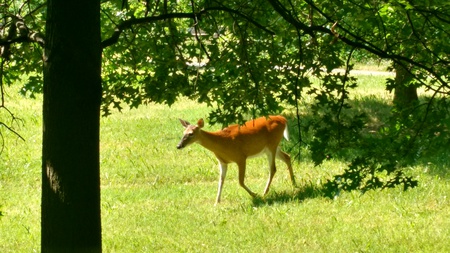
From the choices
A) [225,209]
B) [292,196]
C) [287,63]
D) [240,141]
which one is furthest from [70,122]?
[240,141]

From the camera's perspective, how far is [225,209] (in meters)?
11.4

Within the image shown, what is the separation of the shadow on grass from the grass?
14 millimetres

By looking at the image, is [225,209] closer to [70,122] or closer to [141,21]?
[141,21]

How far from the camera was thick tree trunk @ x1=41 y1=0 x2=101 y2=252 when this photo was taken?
219 inches

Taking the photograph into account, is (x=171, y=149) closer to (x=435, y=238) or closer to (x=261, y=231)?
(x=261, y=231)

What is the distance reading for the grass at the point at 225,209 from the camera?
31.3 feet

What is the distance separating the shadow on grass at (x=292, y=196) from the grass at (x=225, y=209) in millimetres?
14

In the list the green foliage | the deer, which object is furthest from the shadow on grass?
the green foliage

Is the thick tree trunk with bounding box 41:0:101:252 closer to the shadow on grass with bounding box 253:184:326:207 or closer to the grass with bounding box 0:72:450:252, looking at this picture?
the grass with bounding box 0:72:450:252

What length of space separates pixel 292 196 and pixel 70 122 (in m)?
6.56

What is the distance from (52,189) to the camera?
222 inches

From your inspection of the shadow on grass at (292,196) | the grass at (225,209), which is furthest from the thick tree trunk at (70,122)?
the shadow on grass at (292,196)

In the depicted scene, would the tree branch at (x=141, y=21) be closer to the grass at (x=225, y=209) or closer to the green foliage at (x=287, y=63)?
the green foliage at (x=287, y=63)

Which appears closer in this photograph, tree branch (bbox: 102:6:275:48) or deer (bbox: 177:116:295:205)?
tree branch (bbox: 102:6:275:48)
